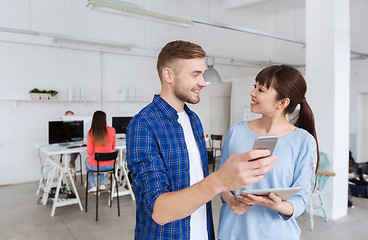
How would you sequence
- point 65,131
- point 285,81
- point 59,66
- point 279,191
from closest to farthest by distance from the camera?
1. point 279,191
2. point 285,81
3. point 65,131
4. point 59,66

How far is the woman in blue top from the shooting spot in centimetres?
136

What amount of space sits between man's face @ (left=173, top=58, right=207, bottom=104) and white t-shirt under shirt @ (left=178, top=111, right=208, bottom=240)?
171 mm

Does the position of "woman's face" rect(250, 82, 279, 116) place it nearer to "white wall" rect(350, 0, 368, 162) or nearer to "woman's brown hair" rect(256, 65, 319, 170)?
"woman's brown hair" rect(256, 65, 319, 170)

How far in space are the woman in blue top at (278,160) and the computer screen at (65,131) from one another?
15.1 ft

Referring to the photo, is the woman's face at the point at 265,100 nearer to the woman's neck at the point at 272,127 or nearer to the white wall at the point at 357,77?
the woman's neck at the point at 272,127

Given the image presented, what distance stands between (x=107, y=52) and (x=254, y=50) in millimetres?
5395

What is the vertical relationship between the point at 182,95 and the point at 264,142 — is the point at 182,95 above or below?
above

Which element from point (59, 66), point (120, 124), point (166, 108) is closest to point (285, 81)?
point (166, 108)

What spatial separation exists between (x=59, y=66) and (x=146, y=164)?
6.62 metres

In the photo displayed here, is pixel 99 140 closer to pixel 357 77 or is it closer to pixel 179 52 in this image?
pixel 179 52

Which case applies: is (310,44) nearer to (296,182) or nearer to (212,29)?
(296,182)

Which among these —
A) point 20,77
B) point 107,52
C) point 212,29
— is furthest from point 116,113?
point 212,29

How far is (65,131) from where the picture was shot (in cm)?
552

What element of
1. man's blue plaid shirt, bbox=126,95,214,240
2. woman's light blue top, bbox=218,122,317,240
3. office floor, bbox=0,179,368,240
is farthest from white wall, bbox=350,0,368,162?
man's blue plaid shirt, bbox=126,95,214,240
